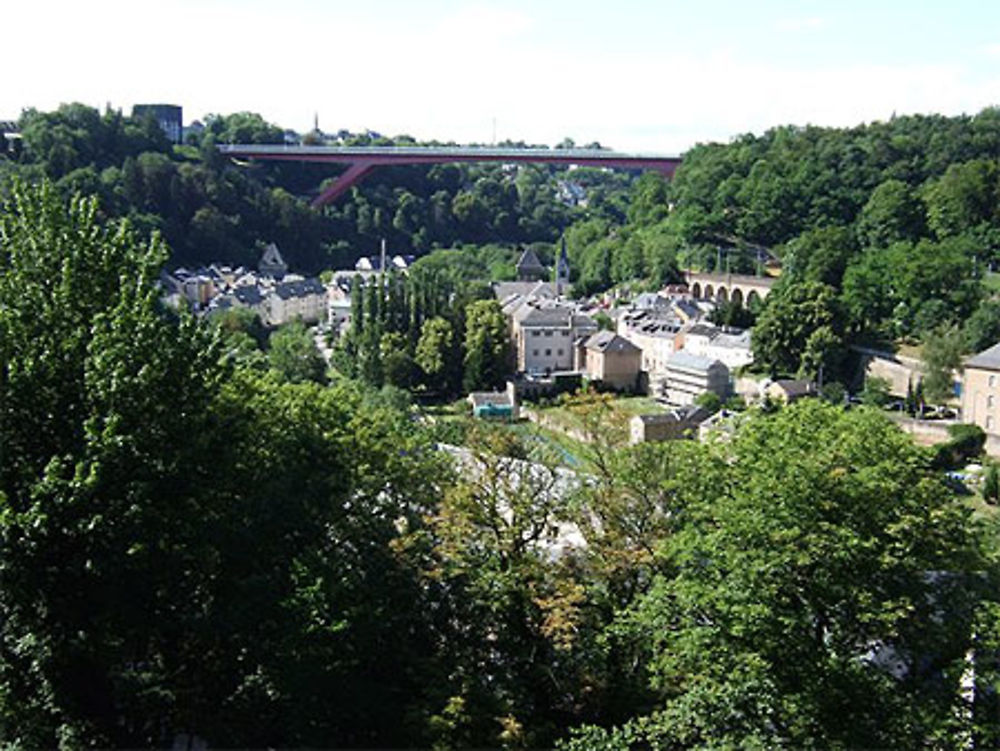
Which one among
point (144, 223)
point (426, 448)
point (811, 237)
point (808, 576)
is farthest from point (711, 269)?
point (808, 576)

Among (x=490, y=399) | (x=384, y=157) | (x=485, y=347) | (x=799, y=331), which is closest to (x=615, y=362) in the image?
(x=485, y=347)

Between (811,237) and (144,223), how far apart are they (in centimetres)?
1865

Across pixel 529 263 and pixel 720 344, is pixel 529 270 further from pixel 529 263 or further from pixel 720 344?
pixel 720 344

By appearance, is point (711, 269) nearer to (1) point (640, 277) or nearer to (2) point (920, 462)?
(1) point (640, 277)

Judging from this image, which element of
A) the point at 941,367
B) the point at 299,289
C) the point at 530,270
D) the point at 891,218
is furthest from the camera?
the point at 530,270

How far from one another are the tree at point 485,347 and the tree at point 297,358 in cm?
325

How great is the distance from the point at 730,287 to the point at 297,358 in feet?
41.4

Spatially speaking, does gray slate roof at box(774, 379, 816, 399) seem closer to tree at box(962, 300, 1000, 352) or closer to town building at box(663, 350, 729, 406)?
town building at box(663, 350, 729, 406)

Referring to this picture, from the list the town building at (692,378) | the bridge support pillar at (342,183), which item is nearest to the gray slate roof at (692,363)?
the town building at (692,378)

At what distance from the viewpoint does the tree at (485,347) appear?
76.5ft

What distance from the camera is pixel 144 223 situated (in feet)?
101

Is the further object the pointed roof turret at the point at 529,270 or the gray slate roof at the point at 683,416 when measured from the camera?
the pointed roof turret at the point at 529,270

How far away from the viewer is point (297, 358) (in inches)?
872

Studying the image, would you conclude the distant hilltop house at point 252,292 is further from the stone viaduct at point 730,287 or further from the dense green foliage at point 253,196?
the stone viaduct at point 730,287
